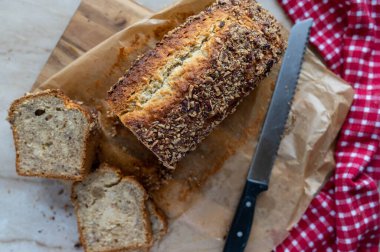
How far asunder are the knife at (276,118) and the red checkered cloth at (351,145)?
0.27 metres

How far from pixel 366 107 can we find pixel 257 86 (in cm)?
82

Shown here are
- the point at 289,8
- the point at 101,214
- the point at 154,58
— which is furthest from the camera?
the point at 289,8

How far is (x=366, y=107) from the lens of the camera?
357 centimetres

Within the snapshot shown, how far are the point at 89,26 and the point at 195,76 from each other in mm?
1002

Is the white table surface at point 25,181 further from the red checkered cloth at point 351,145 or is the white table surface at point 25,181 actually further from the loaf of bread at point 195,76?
the red checkered cloth at point 351,145

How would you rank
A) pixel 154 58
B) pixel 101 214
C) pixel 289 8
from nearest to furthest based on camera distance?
pixel 154 58
pixel 101 214
pixel 289 8

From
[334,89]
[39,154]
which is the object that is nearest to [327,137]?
[334,89]

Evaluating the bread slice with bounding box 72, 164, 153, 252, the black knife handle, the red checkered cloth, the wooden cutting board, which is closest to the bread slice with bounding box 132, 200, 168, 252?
the bread slice with bounding box 72, 164, 153, 252

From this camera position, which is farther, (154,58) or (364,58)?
(364,58)

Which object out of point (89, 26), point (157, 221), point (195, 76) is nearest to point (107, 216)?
point (157, 221)

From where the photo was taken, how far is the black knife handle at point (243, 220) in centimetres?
345

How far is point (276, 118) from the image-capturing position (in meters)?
3.43

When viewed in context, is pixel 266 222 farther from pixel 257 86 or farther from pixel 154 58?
pixel 154 58

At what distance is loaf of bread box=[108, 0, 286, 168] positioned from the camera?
300 cm
